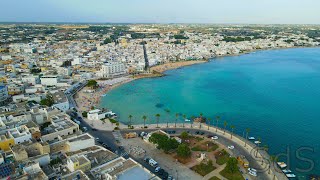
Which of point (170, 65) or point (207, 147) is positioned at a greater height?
point (207, 147)

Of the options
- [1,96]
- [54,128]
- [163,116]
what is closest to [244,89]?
[163,116]

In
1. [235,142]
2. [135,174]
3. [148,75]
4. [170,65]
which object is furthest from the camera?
[170,65]

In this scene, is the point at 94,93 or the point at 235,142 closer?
the point at 235,142

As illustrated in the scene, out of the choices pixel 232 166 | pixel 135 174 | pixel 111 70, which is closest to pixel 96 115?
pixel 135 174

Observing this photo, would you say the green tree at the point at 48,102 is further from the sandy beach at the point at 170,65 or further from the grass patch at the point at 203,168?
the sandy beach at the point at 170,65

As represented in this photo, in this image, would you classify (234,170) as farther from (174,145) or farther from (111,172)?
(111,172)

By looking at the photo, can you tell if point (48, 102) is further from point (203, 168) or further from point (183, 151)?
point (203, 168)
